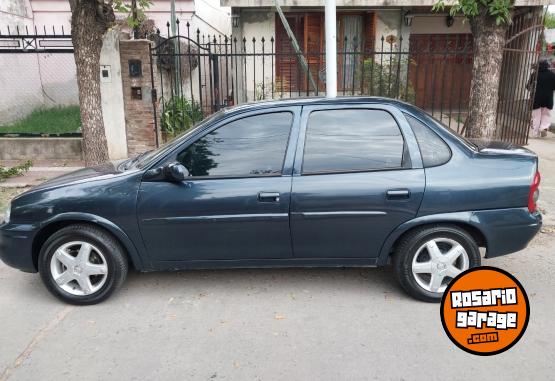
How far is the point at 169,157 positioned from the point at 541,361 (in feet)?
9.69

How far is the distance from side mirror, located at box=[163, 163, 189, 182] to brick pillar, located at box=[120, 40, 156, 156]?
5062mm

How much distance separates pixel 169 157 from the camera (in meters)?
3.81

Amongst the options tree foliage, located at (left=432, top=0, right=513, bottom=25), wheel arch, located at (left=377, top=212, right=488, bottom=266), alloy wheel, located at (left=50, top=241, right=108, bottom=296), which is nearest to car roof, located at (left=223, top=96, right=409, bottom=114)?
wheel arch, located at (left=377, top=212, right=488, bottom=266)

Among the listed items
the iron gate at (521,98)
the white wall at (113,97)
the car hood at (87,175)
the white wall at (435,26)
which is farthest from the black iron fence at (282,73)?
the car hood at (87,175)

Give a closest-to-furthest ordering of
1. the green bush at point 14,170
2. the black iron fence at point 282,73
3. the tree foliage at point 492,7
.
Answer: the tree foliage at point 492,7 < the green bush at point 14,170 < the black iron fence at point 282,73

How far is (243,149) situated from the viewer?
3.80 meters

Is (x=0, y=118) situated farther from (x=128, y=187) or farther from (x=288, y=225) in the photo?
(x=288, y=225)

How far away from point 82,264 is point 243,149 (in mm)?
1568

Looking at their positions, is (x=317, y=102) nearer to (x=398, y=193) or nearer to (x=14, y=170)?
(x=398, y=193)

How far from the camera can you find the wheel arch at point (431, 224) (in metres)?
3.68

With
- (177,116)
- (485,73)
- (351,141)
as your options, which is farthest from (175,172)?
(177,116)

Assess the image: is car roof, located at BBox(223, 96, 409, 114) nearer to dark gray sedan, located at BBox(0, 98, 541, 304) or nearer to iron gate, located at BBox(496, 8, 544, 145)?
dark gray sedan, located at BBox(0, 98, 541, 304)

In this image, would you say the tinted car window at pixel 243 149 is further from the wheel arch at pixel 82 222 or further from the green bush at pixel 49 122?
the green bush at pixel 49 122

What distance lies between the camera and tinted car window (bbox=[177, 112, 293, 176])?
3.76 m
